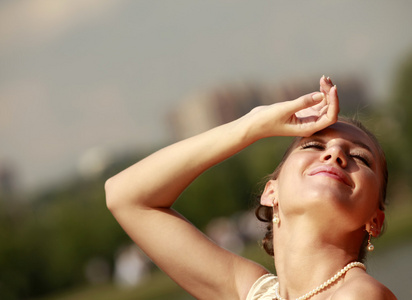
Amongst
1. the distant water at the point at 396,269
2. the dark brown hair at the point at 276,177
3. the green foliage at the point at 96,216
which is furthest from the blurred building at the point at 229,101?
the dark brown hair at the point at 276,177

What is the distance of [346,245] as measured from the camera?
2.29 meters

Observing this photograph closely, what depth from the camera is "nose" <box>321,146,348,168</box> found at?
2262mm

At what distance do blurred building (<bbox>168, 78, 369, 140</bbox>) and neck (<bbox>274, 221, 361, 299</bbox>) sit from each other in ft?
157

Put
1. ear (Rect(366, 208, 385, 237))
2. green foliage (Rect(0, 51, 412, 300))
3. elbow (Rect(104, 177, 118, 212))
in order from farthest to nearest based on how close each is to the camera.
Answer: green foliage (Rect(0, 51, 412, 300)) < elbow (Rect(104, 177, 118, 212)) < ear (Rect(366, 208, 385, 237))

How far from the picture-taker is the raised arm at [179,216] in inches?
98.1

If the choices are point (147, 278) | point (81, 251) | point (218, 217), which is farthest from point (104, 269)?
point (147, 278)

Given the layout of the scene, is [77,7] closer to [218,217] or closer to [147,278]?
[218,217]

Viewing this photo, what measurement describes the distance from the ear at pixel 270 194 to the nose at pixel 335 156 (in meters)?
0.25

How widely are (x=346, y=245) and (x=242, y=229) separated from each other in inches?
1067

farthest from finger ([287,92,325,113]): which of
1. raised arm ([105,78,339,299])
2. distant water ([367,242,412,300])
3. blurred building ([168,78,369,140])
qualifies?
blurred building ([168,78,369,140])

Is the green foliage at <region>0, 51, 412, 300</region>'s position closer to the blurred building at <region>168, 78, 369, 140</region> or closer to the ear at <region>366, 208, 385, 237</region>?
the blurred building at <region>168, 78, 369, 140</region>

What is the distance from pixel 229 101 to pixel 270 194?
48409 mm

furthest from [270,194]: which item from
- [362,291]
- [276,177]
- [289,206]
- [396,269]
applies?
[396,269]

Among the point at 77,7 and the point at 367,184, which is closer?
the point at 367,184
